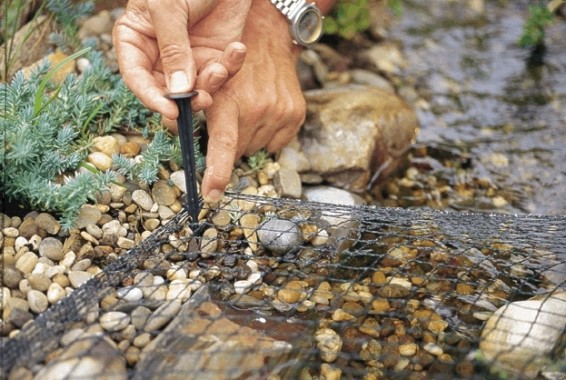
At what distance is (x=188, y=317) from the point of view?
7.49ft

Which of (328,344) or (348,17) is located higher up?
(348,17)

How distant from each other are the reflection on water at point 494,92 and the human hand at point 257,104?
106 centimetres

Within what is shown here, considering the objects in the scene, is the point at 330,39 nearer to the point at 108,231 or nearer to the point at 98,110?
the point at 98,110

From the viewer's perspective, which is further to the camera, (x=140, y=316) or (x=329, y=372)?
(x=329, y=372)

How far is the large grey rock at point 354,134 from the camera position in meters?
3.38

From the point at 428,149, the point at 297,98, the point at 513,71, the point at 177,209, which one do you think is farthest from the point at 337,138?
the point at 513,71

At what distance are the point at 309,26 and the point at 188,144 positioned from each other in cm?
120

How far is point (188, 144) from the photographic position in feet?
8.01

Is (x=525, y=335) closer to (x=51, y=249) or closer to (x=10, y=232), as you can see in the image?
(x=51, y=249)

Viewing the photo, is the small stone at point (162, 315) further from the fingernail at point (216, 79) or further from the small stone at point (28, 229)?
Answer: the fingernail at point (216, 79)

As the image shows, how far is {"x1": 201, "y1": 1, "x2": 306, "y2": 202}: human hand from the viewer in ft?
8.73

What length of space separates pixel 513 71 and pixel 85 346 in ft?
11.1

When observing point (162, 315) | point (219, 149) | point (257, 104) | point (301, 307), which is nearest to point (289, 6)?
point (257, 104)

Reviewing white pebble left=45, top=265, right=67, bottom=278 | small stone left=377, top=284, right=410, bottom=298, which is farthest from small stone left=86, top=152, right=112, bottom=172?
small stone left=377, top=284, right=410, bottom=298
